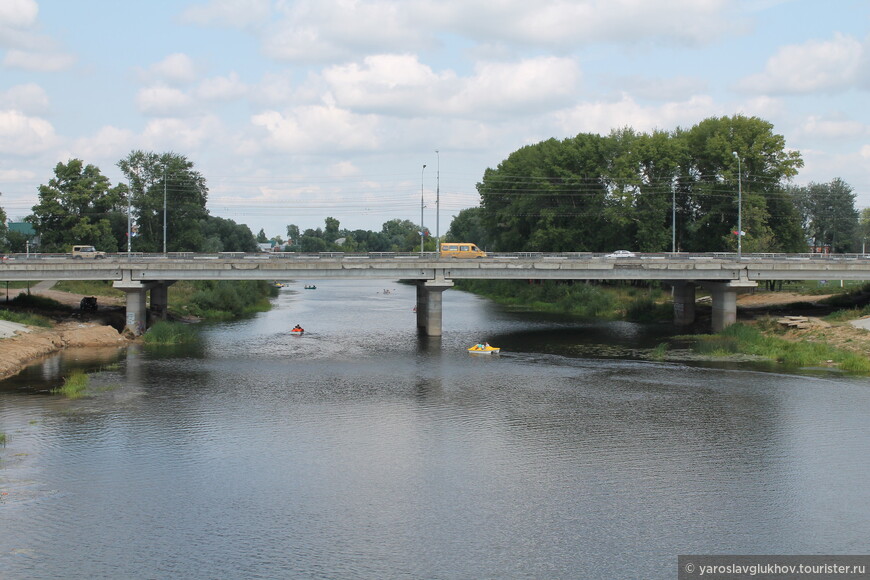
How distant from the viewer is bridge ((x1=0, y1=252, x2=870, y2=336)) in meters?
72.4

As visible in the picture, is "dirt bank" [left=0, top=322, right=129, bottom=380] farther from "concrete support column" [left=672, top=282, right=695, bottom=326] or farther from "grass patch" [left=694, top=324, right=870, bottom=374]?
"concrete support column" [left=672, top=282, right=695, bottom=326]

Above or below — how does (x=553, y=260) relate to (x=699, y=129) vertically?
below

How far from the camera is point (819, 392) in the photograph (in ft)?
162

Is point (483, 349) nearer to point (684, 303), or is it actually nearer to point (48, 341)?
point (684, 303)

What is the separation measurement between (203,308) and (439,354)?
139 ft

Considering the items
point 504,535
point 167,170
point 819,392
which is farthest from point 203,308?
point 504,535

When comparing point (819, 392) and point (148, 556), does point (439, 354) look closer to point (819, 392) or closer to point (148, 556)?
point (819, 392)

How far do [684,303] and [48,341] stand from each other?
60285 mm

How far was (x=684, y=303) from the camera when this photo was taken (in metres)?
86.5

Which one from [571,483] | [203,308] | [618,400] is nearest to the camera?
[571,483]

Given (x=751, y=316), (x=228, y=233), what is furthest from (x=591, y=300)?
(x=228, y=233)

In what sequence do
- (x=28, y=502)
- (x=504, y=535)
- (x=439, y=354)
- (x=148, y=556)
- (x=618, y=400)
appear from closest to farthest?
(x=148, y=556) → (x=504, y=535) → (x=28, y=502) → (x=618, y=400) → (x=439, y=354)

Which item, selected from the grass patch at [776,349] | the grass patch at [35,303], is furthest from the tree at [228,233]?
the grass patch at [776,349]

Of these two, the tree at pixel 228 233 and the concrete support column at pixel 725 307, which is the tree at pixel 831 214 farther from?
the tree at pixel 228 233
